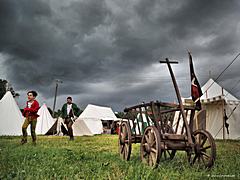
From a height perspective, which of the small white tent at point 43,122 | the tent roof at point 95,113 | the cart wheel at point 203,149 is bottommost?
the cart wheel at point 203,149

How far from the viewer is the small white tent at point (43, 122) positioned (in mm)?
20984

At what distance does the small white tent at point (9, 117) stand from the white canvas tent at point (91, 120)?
5.53 m

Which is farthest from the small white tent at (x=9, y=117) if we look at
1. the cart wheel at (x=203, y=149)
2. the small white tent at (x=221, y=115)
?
the cart wheel at (x=203, y=149)

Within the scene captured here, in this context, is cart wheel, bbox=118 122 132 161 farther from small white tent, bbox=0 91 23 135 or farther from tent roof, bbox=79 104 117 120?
tent roof, bbox=79 104 117 120

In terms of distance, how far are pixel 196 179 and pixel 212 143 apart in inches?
34.8

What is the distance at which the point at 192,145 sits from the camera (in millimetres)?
3816

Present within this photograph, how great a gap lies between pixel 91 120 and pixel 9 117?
862 centimetres

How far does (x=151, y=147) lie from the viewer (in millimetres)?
3848

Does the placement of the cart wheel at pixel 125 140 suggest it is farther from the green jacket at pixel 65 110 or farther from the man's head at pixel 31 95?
the green jacket at pixel 65 110

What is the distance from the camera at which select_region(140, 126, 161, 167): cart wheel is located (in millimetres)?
3559

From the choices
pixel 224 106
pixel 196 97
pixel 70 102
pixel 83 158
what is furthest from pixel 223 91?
pixel 83 158

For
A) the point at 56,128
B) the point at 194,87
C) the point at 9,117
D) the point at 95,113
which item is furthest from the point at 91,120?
the point at 194,87

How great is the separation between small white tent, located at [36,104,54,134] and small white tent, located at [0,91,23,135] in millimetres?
3637

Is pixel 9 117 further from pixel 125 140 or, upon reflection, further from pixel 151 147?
pixel 151 147
